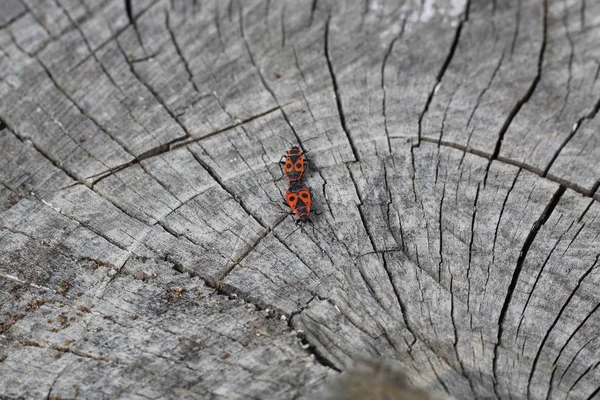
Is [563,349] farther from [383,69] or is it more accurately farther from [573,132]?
[383,69]

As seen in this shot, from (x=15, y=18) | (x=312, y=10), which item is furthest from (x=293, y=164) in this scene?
(x=15, y=18)

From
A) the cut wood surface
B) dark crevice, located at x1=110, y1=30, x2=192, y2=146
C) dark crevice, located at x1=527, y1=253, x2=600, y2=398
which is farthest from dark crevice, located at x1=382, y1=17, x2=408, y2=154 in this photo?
dark crevice, located at x1=527, y1=253, x2=600, y2=398

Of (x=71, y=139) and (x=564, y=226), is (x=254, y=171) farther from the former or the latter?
(x=564, y=226)

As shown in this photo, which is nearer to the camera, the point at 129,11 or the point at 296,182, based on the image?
the point at 129,11

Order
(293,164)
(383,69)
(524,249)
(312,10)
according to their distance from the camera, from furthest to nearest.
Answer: (293,164) → (524,249) → (383,69) → (312,10)

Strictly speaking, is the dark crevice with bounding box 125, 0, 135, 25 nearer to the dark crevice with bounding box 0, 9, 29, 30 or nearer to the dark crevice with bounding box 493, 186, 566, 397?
the dark crevice with bounding box 0, 9, 29, 30

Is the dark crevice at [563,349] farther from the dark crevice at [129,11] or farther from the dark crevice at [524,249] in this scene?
the dark crevice at [129,11]

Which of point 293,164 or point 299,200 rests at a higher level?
point 293,164

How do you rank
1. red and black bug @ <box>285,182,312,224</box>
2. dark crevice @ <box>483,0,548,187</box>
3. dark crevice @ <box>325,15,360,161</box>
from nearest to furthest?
dark crevice @ <box>483,0,548,187</box> → dark crevice @ <box>325,15,360,161</box> → red and black bug @ <box>285,182,312,224</box>
